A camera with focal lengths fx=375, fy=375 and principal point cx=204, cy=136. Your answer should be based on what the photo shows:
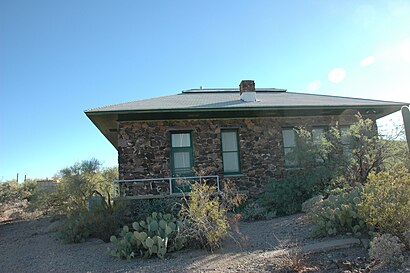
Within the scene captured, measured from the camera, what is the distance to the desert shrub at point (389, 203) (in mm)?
6828

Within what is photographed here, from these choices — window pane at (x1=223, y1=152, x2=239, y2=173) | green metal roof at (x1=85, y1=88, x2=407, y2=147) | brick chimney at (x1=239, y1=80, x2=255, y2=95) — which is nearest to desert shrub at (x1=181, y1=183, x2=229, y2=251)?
green metal roof at (x1=85, y1=88, x2=407, y2=147)

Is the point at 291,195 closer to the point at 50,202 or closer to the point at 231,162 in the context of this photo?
the point at 231,162

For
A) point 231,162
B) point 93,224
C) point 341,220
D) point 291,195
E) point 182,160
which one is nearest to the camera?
point 341,220

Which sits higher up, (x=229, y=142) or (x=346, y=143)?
(x=229, y=142)

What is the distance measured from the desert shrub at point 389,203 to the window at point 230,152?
25.9 feet

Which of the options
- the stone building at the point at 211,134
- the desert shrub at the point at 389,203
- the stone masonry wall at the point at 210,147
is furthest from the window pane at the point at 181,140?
the desert shrub at the point at 389,203

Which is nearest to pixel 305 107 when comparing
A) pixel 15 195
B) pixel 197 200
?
pixel 197 200

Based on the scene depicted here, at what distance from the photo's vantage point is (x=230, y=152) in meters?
15.0

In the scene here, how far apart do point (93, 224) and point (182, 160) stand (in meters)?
4.84

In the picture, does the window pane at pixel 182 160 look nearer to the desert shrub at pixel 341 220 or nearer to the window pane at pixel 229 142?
the window pane at pixel 229 142

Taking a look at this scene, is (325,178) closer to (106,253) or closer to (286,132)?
(286,132)

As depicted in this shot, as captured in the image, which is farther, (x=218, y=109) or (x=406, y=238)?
(x=218, y=109)

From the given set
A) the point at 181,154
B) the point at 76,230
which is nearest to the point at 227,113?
the point at 181,154

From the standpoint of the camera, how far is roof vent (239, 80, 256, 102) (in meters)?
16.0
